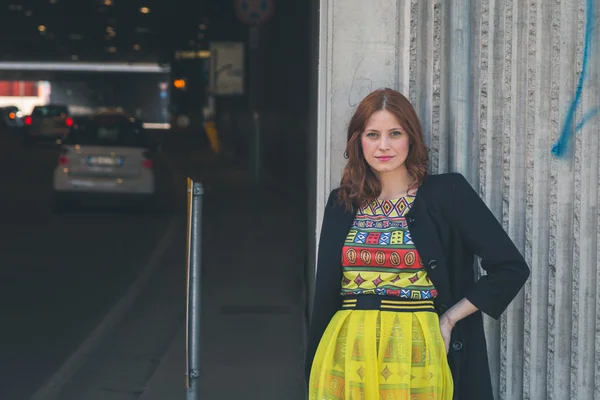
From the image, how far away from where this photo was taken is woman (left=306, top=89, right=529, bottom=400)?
3465 millimetres

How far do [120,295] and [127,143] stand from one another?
319 inches

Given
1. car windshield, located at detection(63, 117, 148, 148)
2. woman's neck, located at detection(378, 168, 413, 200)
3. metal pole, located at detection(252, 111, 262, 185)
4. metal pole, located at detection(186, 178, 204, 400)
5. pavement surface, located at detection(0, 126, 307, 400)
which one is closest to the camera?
woman's neck, located at detection(378, 168, 413, 200)

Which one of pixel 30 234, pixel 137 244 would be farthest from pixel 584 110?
pixel 30 234

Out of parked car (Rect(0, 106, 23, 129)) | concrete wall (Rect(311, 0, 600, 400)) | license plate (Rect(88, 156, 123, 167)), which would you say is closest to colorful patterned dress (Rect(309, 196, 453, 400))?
concrete wall (Rect(311, 0, 600, 400))

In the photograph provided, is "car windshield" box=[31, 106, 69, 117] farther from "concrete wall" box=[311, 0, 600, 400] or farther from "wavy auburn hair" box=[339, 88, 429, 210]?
"wavy auburn hair" box=[339, 88, 429, 210]

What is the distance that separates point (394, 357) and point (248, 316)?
20.6 ft

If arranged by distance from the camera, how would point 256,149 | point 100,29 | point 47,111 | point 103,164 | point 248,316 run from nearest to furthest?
point 248,316 < point 103,164 < point 256,149 < point 47,111 < point 100,29

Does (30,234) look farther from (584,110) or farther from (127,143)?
(584,110)

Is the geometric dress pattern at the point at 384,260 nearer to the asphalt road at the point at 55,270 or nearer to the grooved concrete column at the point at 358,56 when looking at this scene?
the grooved concrete column at the point at 358,56

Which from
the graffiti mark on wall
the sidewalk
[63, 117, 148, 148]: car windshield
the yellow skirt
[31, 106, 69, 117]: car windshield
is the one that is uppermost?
[31, 106, 69, 117]: car windshield

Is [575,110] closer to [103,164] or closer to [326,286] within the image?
[326,286]

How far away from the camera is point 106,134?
1869 cm

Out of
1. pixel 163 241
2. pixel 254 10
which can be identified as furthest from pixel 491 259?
pixel 254 10

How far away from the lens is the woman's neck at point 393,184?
145 inches
